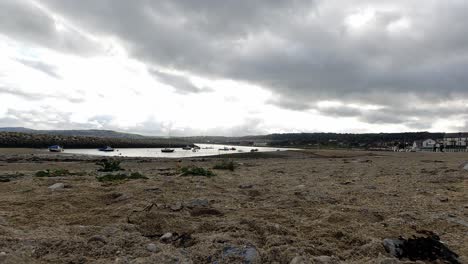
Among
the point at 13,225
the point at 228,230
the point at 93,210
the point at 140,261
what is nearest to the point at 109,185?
the point at 93,210

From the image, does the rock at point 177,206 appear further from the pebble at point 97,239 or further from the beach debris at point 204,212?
the pebble at point 97,239

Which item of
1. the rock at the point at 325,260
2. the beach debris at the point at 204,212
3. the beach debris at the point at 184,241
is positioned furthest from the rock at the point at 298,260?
the beach debris at the point at 204,212

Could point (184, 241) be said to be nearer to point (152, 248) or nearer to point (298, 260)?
point (152, 248)

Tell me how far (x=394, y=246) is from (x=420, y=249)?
37 centimetres

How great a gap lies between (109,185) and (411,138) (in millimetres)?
207104

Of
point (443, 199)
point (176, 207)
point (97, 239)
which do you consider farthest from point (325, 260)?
point (443, 199)

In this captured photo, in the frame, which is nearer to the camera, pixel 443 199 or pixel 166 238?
pixel 166 238

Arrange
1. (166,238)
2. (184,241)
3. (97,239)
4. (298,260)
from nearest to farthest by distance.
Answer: (298,260), (97,239), (184,241), (166,238)

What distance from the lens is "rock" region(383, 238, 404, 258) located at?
488 centimetres

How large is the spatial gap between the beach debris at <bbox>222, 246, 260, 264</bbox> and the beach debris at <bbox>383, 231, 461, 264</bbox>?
2192 millimetres

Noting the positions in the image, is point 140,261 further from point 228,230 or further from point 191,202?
point 191,202

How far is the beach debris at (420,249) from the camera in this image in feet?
15.4

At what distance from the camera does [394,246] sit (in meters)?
5.06

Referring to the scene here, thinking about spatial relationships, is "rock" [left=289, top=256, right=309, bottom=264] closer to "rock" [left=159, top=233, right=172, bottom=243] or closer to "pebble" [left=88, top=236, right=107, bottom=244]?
"rock" [left=159, top=233, right=172, bottom=243]
